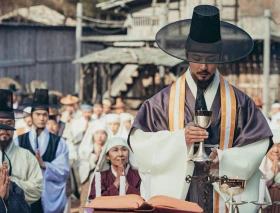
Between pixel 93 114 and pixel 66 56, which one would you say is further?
pixel 66 56

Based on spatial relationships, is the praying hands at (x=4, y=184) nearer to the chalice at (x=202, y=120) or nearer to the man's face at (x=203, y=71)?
the man's face at (x=203, y=71)

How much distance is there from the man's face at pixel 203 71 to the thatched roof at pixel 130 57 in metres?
22.3

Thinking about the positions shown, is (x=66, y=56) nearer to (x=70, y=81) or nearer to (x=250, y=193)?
(x=70, y=81)

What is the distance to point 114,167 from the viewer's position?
11.5 metres

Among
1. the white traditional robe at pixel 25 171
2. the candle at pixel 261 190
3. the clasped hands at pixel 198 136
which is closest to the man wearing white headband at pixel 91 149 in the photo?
the white traditional robe at pixel 25 171

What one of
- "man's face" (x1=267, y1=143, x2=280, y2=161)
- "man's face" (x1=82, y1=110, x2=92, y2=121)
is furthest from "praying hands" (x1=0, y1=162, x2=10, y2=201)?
"man's face" (x1=82, y1=110, x2=92, y2=121)

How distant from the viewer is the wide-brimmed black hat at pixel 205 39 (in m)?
8.02

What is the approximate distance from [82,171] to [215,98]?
7.85 m

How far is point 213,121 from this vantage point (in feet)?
27.4

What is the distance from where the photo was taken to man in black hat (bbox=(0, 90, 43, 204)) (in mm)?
11552

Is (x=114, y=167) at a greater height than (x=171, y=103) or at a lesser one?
lesser

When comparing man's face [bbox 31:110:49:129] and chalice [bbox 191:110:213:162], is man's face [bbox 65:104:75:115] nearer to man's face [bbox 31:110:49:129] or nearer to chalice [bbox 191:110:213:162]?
man's face [bbox 31:110:49:129]

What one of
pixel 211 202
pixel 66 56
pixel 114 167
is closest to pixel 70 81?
pixel 66 56

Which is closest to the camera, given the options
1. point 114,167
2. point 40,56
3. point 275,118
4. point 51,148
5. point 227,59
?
point 227,59
